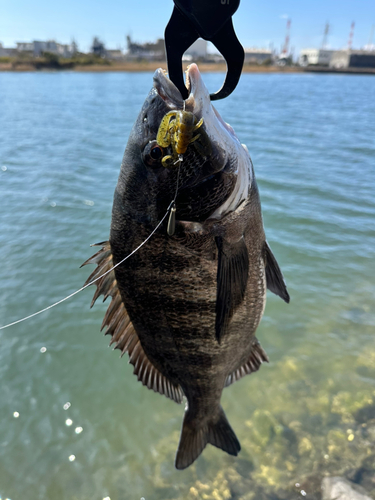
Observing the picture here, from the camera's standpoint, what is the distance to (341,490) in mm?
3115

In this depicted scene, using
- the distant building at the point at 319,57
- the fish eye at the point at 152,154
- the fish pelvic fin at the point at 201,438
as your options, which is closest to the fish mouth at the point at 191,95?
the fish eye at the point at 152,154

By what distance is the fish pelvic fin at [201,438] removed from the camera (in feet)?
8.61

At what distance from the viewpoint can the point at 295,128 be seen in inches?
668

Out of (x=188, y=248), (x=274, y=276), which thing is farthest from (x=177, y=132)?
(x=274, y=276)

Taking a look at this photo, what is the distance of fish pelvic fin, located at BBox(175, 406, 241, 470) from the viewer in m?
2.62

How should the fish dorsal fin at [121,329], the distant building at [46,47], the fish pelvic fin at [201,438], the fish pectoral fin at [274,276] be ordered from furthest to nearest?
the distant building at [46,47], the fish pelvic fin at [201,438], the fish pectoral fin at [274,276], the fish dorsal fin at [121,329]

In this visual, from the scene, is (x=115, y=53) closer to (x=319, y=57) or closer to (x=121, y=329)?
(x=319, y=57)

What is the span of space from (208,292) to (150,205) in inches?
23.2

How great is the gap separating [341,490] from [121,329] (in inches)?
100

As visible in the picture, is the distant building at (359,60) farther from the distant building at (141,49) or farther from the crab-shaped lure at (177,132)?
the crab-shaped lure at (177,132)

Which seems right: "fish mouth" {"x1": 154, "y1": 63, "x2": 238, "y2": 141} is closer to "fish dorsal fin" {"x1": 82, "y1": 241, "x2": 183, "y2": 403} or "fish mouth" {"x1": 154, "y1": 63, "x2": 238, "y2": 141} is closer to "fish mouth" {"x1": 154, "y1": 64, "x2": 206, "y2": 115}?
"fish mouth" {"x1": 154, "y1": 64, "x2": 206, "y2": 115}

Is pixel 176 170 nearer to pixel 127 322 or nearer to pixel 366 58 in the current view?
pixel 127 322

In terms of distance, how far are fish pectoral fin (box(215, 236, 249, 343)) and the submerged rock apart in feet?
7.35

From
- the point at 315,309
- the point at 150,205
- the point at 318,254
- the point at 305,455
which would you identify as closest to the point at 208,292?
the point at 150,205
